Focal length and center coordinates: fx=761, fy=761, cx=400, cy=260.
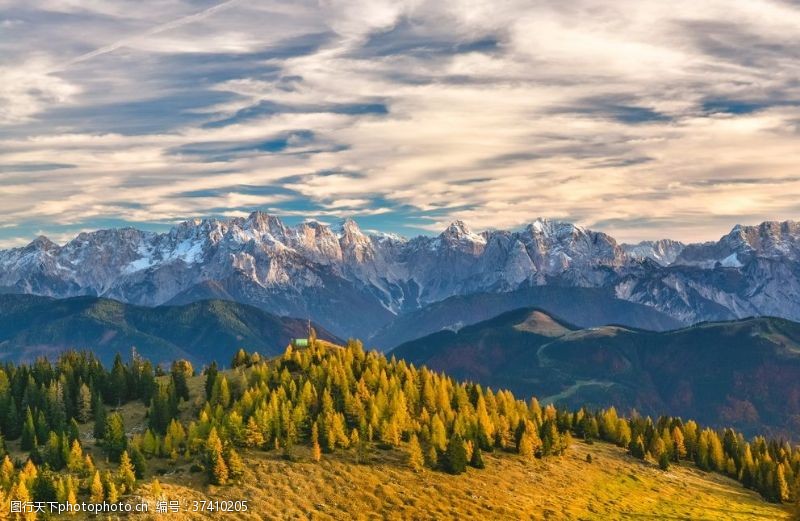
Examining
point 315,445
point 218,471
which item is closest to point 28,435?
point 218,471

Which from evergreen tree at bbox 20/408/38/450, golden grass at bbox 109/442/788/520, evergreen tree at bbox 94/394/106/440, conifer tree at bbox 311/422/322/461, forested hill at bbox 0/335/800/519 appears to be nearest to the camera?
golden grass at bbox 109/442/788/520

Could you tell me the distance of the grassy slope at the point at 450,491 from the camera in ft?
454

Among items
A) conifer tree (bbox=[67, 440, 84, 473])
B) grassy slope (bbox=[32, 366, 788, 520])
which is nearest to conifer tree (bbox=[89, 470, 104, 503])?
grassy slope (bbox=[32, 366, 788, 520])

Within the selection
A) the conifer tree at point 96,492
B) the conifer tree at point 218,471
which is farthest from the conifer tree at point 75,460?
the conifer tree at point 218,471

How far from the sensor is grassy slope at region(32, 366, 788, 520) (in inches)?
5443

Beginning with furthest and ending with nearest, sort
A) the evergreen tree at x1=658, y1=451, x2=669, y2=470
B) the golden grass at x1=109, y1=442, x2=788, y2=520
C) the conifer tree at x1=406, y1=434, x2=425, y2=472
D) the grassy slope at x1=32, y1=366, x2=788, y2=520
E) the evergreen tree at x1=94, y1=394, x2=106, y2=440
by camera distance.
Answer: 1. the evergreen tree at x1=658, y1=451, x2=669, y2=470
2. the evergreen tree at x1=94, y1=394, x2=106, y2=440
3. the conifer tree at x1=406, y1=434, x2=425, y2=472
4. the grassy slope at x1=32, y1=366, x2=788, y2=520
5. the golden grass at x1=109, y1=442, x2=788, y2=520

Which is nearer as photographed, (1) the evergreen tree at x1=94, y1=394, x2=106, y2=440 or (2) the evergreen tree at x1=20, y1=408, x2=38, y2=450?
(2) the evergreen tree at x1=20, y1=408, x2=38, y2=450

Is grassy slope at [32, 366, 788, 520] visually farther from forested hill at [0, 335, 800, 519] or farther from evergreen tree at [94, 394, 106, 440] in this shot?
evergreen tree at [94, 394, 106, 440]

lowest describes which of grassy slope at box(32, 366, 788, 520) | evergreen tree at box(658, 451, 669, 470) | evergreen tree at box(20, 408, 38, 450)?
evergreen tree at box(658, 451, 669, 470)

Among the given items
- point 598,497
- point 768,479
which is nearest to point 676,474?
point 768,479

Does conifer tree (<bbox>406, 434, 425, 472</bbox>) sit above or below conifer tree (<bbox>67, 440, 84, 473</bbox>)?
below

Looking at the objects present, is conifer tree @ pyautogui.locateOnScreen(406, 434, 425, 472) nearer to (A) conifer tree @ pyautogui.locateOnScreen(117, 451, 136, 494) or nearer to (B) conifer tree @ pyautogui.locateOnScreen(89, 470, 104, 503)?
(A) conifer tree @ pyautogui.locateOnScreen(117, 451, 136, 494)

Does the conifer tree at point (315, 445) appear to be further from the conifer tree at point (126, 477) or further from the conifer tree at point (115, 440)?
the conifer tree at point (115, 440)

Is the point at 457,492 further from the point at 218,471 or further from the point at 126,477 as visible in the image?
the point at 126,477
